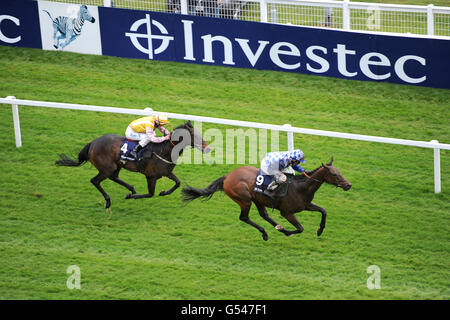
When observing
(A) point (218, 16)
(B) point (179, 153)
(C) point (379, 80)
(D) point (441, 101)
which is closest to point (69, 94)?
(A) point (218, 16)

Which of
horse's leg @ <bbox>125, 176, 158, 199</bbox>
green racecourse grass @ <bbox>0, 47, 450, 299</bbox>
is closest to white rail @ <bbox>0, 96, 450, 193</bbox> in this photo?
green racecourse grass @ <bbox>0, 47, 450, 299</bbox>

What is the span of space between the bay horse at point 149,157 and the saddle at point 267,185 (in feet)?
3.90

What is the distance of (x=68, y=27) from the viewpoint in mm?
16562

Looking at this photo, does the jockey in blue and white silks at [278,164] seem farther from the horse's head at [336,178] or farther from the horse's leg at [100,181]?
the horse's leg at [100,181]

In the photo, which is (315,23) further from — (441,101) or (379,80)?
(441,101)

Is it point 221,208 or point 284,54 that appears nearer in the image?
point 221,208

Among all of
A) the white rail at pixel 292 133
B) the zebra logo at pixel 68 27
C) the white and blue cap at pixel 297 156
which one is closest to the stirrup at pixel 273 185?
the white and blue cap at pixel 297 156

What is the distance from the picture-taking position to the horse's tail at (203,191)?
10.7 metres

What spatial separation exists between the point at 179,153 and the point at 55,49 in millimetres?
6953

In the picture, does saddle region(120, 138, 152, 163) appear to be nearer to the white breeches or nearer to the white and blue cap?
the white breeches

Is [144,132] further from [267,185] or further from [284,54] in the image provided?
[284,54]

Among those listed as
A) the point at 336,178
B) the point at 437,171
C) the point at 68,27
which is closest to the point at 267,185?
the point at 336,178

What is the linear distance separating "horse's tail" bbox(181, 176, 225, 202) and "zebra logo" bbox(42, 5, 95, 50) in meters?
6.90

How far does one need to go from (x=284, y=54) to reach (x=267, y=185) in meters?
5.70
